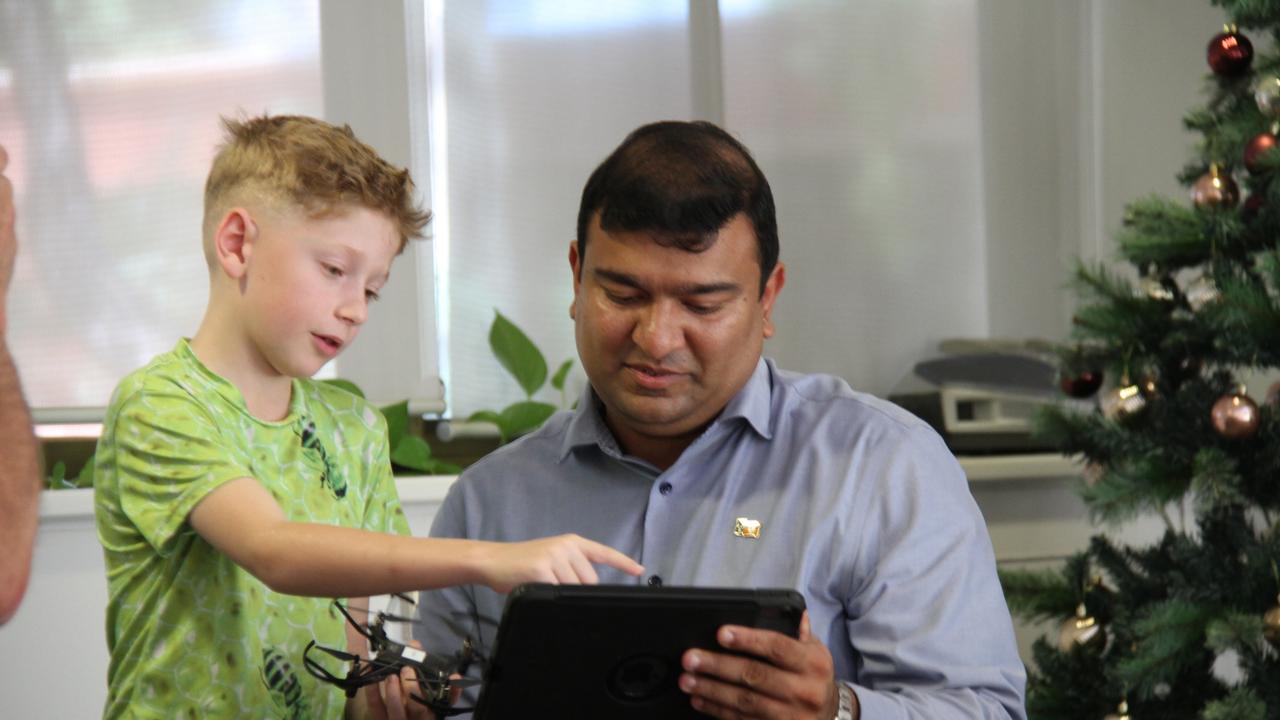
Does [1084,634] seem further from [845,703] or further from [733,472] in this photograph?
[845,703]

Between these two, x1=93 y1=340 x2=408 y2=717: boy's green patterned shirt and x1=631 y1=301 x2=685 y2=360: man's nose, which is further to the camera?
x1=631 y1=301 x2=685 y2=360: man's nose

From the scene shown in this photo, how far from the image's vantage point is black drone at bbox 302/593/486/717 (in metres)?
1.23

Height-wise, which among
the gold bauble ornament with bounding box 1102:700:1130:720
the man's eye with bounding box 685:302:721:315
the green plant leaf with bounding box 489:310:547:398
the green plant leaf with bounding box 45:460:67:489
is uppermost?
the man's eye with bounding box 685:302:721:315

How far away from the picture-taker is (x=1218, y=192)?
2248 mm

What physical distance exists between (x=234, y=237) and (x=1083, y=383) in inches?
64.4

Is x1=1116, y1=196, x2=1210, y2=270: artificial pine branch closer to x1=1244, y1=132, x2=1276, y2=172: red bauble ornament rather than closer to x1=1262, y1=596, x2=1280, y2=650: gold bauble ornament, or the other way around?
x1=1244, y1=132, x2=1276, y2=172: red bauble ornament

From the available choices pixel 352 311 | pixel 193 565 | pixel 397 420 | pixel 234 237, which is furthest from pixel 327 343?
pixel 397 420

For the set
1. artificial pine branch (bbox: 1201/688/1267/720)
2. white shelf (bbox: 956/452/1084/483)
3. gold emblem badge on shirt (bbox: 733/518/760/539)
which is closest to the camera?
gold emblem badge on shirt (bbox: 733/518/760/539)

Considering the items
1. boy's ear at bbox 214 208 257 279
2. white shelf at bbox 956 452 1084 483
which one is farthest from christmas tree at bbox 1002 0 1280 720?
boy's ear at bbox 214 208 257 279

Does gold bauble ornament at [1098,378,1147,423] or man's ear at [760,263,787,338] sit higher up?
man's ear at [760,263,787,338]

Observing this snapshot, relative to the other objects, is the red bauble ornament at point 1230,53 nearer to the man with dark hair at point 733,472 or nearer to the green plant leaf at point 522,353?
the man with dark hair at point 733,472

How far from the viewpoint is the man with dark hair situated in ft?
4.56

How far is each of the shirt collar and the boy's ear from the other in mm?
425

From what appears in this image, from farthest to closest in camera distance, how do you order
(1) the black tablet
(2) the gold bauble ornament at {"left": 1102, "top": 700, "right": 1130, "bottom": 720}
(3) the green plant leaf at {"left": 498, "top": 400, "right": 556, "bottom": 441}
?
(3) the green plant leaf at {"left": 498, "top": 400, "right": 556, "bottom": 441} < (2) the gold bauble ornament at {"left": 1102, "top": 700, "right": 1130, "bottom": 720} < (1) the black tablet
